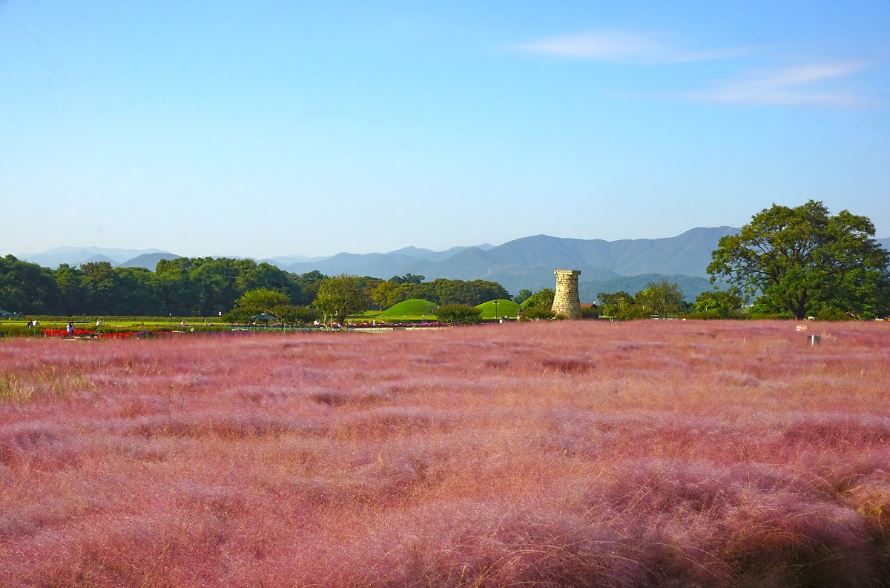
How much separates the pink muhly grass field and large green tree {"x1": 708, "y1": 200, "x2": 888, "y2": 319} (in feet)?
126

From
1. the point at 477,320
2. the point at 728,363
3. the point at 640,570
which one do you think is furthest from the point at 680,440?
the point at 477,320

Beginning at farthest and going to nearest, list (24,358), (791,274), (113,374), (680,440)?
(791,274) < (24,358) < (113,374) < (680,440)

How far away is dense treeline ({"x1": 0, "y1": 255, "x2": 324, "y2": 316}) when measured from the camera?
71.2m

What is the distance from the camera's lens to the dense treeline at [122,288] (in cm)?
7125

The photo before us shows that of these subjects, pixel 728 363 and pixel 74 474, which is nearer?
pixel 74 474

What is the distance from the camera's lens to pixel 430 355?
17062 mm

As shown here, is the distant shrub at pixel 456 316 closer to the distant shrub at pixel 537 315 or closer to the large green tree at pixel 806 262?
the distant shrub at pixel 537 315

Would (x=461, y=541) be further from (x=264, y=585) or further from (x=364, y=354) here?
(x=364, y=354)

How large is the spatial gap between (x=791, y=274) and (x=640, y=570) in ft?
156

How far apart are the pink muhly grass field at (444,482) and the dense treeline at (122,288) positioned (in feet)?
221

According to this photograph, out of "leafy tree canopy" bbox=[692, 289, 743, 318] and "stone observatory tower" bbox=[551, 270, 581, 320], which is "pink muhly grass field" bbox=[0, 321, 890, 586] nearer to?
"stone observatory tower" bbox=[551, 270, 581, 320]

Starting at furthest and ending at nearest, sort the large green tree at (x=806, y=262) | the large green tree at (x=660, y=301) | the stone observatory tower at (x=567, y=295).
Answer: the large green tree at (x=660, y=301), the stone observatory tower at (x=567, y=295), the large green tree at (x=806, y=262)

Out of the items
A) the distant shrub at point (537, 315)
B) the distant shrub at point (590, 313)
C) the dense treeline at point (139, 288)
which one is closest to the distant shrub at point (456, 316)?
the distant shrub at point (537, 315)

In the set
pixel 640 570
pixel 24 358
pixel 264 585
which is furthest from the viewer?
pixel 24 358
